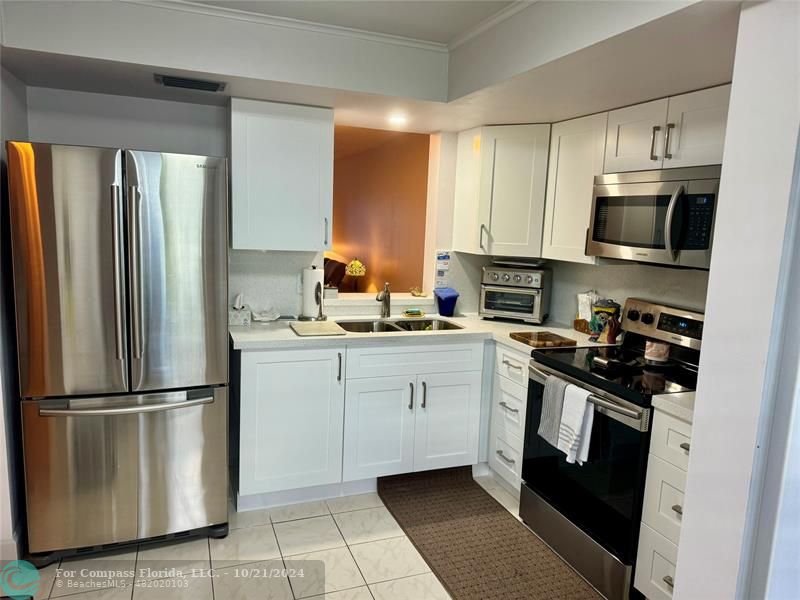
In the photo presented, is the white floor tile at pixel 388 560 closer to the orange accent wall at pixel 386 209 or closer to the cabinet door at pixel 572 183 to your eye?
the cabinet door at pixel 572 183

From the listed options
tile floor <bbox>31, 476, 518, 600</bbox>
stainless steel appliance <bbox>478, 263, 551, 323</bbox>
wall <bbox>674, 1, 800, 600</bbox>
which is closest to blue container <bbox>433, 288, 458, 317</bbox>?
stainless steel appliance <bbox>478, 263, 551, 323</bbox>

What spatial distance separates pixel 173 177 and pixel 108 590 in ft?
5.58

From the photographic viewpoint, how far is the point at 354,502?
3.02 meters

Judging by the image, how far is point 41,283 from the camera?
219 cm

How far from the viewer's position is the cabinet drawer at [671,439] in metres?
1.94

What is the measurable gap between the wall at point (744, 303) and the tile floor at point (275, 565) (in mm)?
1199

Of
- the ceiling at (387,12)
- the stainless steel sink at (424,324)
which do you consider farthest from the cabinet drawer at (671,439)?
the ceiling at (387,12)

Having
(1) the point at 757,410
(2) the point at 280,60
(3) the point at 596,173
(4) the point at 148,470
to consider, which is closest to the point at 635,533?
(1) the point at 757,410

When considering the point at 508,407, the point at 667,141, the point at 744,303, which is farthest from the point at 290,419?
the point at 667,141

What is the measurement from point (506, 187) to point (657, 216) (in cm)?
107

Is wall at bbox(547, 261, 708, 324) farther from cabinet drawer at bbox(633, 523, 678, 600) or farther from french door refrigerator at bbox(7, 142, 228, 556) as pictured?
french door refrigerator at bbox(7, 142, 228, 556)

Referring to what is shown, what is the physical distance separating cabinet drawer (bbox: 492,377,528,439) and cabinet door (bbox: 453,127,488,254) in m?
0.87

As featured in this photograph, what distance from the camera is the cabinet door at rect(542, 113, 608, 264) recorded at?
9.46 ft

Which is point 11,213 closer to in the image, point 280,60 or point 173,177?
point 173,177
